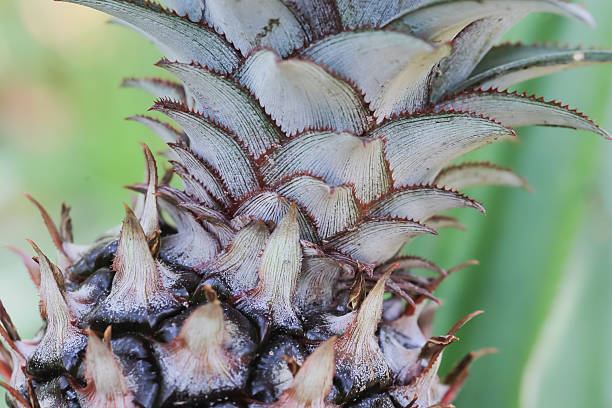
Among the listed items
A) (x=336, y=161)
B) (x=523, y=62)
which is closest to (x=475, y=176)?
(x=523, y=62)

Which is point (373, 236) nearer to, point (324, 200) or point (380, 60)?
point (324, 200)

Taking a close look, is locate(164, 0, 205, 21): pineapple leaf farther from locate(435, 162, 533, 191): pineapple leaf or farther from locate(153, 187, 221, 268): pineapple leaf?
locate(435, 162, 533, 191): pineapple leaf

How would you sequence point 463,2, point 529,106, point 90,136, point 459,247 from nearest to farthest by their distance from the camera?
1. point 463,2
2. point 529,106
3. point 459,247
4. point 90,136

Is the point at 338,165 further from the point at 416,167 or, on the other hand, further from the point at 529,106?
the point at 529,106

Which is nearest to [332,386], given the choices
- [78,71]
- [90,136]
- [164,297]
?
[164,297]

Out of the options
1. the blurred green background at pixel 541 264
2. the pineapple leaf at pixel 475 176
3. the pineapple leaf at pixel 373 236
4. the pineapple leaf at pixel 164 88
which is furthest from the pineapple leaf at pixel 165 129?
the blurred green background at pixel 541 264

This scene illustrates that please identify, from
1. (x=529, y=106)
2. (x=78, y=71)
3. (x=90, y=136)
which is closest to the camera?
(x=529, y=106)
